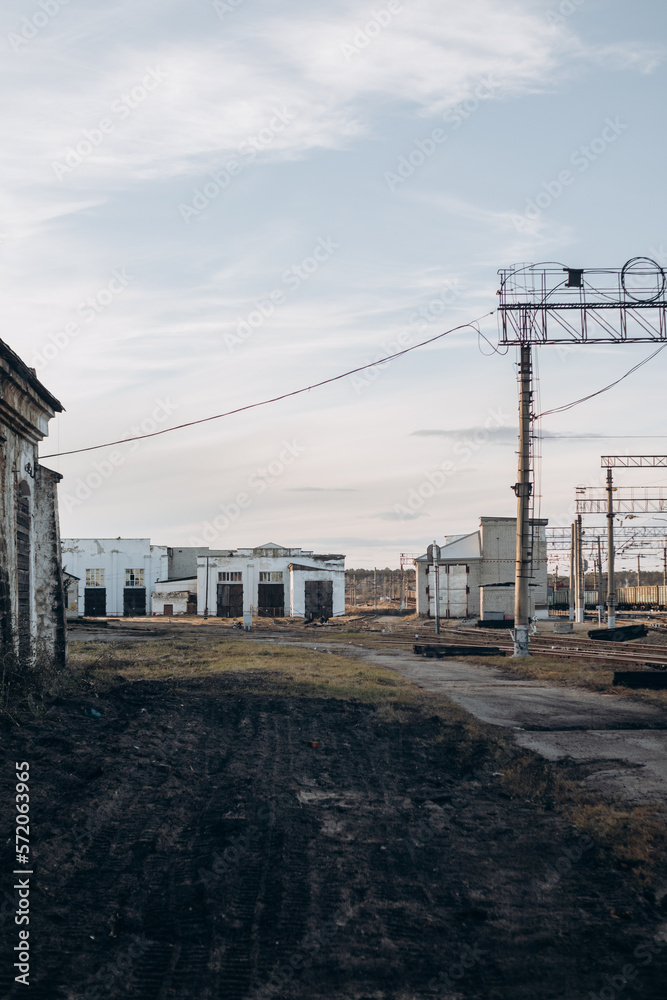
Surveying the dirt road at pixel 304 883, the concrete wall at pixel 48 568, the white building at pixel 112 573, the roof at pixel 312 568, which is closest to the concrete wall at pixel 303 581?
the roof at pixel 312 568

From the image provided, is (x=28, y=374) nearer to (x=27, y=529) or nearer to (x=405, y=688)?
(x=27, y=529)

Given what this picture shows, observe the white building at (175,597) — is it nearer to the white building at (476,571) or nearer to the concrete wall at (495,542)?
the white building at (476,571)

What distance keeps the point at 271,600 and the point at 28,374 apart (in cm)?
3556

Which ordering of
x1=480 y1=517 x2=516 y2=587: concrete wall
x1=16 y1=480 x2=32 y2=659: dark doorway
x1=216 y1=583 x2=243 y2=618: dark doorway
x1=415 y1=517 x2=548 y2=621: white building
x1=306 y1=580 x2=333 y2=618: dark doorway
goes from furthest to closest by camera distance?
x1=480 y1=517 x2=516 y2=587: concrete wall → x1=415 y1=517 x2=548 y2=621: white building → x1=216 y1=583 x2=243 y2=618: dark doorway → x1=306 y1=580 x2=333 y2=618: dark doorway → x1=16 y1=480 x2=32 y2=659: dark doorway

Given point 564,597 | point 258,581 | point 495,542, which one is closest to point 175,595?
point 258,581

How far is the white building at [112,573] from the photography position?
167ft

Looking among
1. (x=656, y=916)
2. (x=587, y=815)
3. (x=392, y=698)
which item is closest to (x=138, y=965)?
(x=656, y=916)

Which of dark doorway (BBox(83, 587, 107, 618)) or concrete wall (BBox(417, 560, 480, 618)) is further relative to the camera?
dark doorway (BBox(83, 587, 107, 618))

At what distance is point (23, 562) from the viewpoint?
13.3 m

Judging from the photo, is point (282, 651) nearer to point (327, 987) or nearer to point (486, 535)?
point (327, 987)

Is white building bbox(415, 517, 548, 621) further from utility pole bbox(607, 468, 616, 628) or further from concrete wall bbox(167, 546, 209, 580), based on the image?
concrete wall bbox(167, 546, 209, 580)

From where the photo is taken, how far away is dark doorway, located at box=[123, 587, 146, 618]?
51.2 m

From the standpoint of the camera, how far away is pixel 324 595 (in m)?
47.5

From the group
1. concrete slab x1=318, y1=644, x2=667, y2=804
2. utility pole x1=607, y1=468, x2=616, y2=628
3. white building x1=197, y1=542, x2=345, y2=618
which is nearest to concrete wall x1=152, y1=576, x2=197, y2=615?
white building x1=197, y1=542, x2=345, y2=618
